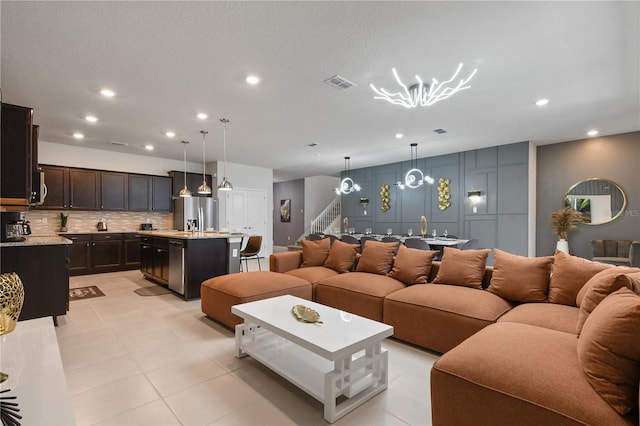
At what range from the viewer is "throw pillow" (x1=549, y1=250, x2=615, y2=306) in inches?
97.5

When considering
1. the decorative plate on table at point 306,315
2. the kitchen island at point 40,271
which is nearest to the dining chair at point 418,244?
the decorative plate on table at point 306,315

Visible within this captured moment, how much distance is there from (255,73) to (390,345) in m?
3.14

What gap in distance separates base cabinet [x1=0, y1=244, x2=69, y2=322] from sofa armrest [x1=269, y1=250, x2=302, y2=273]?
7.89 ft

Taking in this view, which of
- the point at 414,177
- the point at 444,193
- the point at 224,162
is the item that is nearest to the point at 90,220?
the point at 224,162

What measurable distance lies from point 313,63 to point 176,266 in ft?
11.6

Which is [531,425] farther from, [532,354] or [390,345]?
[390,345]

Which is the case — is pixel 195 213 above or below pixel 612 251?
above

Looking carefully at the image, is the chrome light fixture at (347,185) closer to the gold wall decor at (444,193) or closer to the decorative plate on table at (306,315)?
the gold wall decor at (444,193)

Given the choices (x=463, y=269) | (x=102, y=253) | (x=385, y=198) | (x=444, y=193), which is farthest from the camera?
(x=385, y=198)

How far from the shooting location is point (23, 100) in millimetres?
4098

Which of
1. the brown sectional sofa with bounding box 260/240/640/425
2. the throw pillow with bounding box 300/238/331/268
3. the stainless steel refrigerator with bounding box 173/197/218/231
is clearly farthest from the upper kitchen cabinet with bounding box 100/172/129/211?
the brown sectional sofa with bounding box 260/240/640/425

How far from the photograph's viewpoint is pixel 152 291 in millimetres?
5094

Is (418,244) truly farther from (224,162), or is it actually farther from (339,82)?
(224,162)

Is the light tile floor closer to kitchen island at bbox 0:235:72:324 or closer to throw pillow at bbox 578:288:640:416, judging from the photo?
kitchen island at bbox 0:235:72:324
